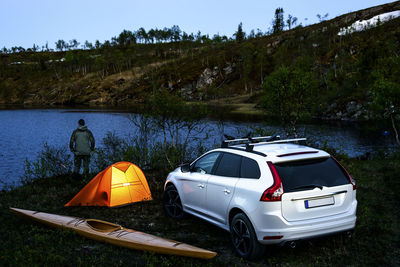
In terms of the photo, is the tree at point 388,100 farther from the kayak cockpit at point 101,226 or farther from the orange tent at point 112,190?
the kayak cockpit at point 101,226

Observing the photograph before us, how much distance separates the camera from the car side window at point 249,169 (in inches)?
220

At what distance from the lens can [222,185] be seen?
6.20 metres

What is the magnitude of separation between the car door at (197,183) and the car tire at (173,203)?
1.44ft

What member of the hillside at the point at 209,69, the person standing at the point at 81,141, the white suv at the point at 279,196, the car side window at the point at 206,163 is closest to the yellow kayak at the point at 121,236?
the white suv at the point at 279,196

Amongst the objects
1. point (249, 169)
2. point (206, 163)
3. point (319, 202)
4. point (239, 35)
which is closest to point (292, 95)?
point (206, 163)

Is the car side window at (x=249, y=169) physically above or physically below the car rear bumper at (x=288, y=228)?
above

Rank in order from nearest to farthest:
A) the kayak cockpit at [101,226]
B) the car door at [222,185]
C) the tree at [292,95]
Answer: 1. the car door at [222,185]
2. the kayak cockpit at [101,226]
3. the tree at [292,95]

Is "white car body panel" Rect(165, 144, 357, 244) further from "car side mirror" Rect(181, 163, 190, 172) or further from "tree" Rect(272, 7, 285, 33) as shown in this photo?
"tree" Rect(272, 7, 285, 33)

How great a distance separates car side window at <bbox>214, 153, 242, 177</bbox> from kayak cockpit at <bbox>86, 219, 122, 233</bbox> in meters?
2.38

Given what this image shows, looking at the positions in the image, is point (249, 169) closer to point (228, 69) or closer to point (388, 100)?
point (388, 100)

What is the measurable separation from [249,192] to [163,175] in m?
7.66

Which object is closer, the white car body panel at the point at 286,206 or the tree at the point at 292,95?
the white car body panel at the point at 286,206

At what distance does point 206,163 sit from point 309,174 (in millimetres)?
2394

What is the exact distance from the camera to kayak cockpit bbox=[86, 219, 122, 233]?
6848 mm
